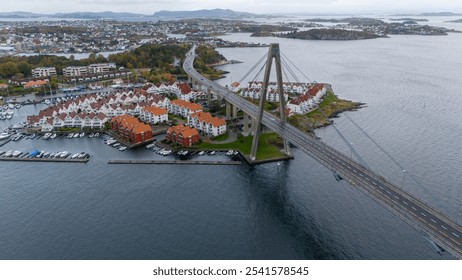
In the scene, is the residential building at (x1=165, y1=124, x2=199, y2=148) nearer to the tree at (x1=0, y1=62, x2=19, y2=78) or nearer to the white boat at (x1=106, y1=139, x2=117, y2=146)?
the white boat at (x1=106, y1=139, x2=117, y2=146)

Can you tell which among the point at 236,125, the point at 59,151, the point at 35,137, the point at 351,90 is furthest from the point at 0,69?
the point at 351,90

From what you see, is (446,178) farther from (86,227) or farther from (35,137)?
(35,137)

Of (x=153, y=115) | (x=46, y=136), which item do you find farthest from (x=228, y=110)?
(x=46, y=136)

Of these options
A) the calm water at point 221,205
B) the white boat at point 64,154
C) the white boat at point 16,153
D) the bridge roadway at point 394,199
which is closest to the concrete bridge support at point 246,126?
the calm water at point 221,205

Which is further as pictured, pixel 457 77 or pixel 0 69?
pixel 457 77

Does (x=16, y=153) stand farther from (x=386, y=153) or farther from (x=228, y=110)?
(x=386, y=153)

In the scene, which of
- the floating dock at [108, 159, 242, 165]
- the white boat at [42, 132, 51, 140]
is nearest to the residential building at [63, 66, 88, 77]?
the white boat at [42, 132, 51, 140]
